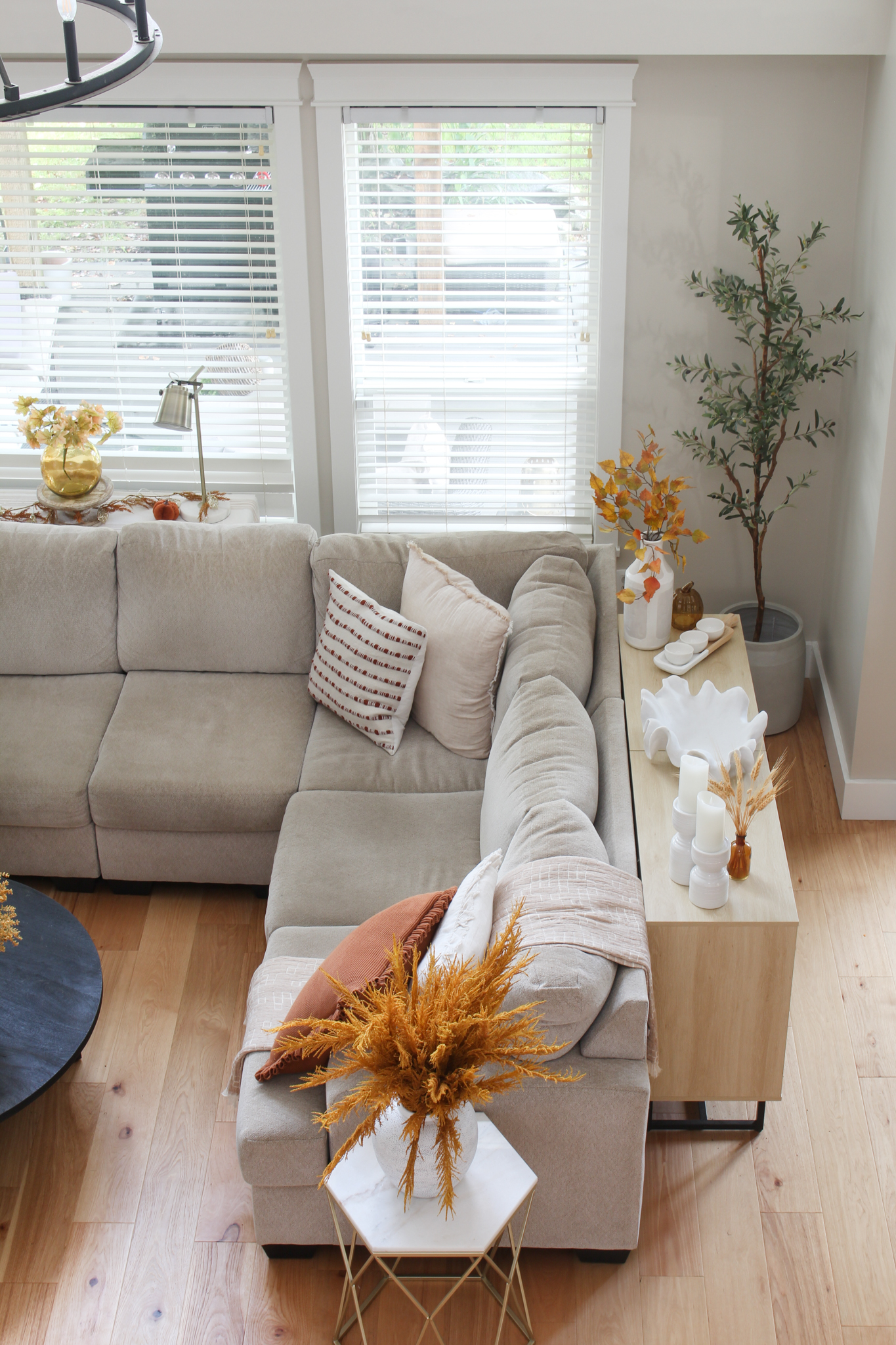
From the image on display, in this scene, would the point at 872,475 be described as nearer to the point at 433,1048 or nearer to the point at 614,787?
the point at 614,787

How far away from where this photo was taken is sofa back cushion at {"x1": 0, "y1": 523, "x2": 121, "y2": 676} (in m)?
3.50

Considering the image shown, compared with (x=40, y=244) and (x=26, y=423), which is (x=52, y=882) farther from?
(x=40, y=244)

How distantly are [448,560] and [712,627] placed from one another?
2.57ft

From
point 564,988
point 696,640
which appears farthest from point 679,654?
point 564,988

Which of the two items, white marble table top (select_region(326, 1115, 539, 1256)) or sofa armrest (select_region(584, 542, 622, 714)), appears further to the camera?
sofa armrest (select_region(584, 542, 622, 714))

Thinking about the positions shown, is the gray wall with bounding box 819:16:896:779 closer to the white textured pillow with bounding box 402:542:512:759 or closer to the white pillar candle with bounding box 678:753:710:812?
the white textured pillow with bounding box 402:542:512:759

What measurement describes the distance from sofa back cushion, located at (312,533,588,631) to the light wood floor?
3.52 ft

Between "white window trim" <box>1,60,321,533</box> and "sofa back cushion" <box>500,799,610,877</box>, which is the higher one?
"white window trim" <box>1,60,321,533</box>

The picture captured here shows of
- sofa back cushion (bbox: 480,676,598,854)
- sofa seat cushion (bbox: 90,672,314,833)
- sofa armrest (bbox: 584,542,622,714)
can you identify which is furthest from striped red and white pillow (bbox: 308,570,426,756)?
sofa armrest (bbox: 584,542,622,714)

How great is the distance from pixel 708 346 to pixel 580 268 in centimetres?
49

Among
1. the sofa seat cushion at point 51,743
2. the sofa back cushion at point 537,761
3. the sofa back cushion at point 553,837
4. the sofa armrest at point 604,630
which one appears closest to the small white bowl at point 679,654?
the sofa armrest at point 604,630

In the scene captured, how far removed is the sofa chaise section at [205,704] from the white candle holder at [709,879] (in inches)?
47.3

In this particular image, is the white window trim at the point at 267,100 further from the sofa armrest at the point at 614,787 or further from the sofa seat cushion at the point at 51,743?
the sofa armrest at the point at 614,787

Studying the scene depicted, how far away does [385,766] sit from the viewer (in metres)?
3.16
